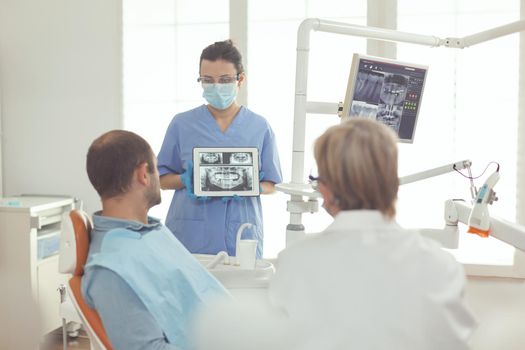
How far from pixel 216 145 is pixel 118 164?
38.8 inches

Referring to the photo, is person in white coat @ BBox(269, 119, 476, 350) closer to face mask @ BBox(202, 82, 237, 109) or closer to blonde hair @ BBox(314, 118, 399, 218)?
blonde hair @ BBox(314, 118, 399, 218)

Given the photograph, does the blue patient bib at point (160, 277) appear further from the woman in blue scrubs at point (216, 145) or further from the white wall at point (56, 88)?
the white wall at point (56, 88)

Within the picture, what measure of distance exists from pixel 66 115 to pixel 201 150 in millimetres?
1499

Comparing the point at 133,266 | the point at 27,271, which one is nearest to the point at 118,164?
the point at 133,266

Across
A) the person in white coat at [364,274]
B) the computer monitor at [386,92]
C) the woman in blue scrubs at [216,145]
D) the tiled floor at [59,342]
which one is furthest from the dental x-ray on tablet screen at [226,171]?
the tiled floor at [59,342]

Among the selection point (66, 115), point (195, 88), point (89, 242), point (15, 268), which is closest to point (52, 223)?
point (15, 268)

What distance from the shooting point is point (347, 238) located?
0.93 meters

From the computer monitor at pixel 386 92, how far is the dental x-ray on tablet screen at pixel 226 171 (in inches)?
22.0

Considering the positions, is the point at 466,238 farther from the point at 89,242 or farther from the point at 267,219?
the point at 89,242

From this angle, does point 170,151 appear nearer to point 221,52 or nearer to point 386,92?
point 221,52

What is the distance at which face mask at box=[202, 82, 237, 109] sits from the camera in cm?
228

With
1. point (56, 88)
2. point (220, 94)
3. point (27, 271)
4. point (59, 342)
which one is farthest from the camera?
point (56, 88)

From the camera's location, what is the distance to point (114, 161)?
138cm

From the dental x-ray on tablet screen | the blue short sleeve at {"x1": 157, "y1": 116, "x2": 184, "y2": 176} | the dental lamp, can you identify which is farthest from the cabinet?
the dental lamp
